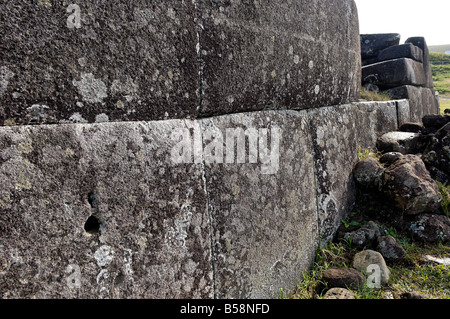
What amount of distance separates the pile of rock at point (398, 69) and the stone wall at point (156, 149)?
3836mm

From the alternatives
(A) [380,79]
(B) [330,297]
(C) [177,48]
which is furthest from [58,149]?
(A) [380,79]

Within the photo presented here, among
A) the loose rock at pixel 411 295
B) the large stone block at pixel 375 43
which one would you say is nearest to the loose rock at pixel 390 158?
the loose rock at pixel 411 295

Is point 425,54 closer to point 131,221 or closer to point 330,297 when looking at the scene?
point 330,297

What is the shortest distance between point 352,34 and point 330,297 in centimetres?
264

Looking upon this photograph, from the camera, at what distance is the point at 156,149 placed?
1.64 metres

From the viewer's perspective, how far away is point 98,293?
1423 mm

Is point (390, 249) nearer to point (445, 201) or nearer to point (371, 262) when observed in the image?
point (371, 262)

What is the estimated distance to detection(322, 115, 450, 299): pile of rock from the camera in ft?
7.91

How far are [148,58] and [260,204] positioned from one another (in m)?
1.09

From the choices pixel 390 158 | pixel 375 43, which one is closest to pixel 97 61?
pixel 390 158

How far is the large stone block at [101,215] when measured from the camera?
1.23 m

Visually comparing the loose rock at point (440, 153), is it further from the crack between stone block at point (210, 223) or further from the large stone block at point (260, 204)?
the crack between stone block at point (210, 223)

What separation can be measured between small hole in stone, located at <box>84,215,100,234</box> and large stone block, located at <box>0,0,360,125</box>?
41cm

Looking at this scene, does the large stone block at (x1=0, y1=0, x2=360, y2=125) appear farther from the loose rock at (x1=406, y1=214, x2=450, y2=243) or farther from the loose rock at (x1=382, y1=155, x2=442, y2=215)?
the loose rock at (x1=406, y1=214, x2=450, y2=243)
